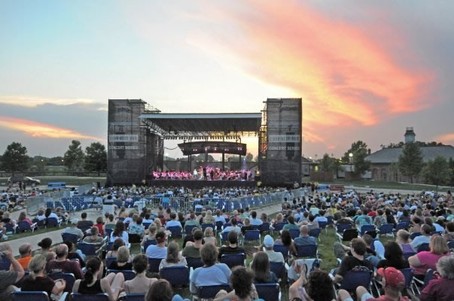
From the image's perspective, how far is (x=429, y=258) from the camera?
575 centimetres

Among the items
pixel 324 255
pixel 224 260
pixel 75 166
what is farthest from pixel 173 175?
pixel 75 166

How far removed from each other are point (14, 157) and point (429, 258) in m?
84.4

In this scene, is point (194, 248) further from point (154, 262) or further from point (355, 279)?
→ point (355, 279)

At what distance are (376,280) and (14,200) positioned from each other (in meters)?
24.6

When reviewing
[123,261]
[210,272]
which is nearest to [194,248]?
Result: [123,261]

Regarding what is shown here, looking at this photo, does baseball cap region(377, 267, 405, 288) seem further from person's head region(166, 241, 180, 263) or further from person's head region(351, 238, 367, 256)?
person's head region(166, 241, 180, 263)

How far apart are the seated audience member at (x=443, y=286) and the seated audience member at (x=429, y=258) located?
1744mm

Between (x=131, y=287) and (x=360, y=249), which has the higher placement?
(x=360, y=249)

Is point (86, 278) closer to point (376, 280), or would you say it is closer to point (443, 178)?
point (376, 280)

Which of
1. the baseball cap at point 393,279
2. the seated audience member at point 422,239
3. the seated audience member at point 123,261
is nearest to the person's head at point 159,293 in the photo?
the baseball cap at point 393,279

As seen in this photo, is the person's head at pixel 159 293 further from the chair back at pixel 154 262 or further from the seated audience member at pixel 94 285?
the chair back at pixel 154 262

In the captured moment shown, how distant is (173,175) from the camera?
45469mm

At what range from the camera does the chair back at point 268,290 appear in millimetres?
4480

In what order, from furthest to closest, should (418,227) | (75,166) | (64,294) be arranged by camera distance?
(75,166)
(418,227)
(64,294)
